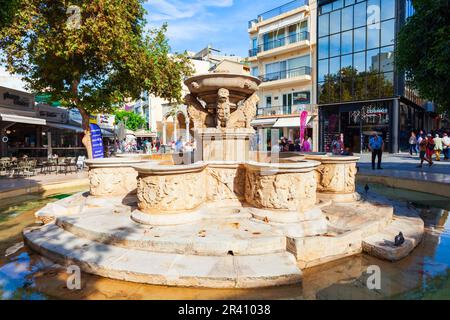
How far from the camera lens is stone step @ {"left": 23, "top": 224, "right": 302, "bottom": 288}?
309cm

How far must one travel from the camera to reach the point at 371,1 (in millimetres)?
21578

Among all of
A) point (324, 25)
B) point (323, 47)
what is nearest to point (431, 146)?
point (323, 47)

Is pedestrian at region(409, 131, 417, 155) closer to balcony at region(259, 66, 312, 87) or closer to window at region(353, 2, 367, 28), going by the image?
window at region(353, 2, 367, 28)

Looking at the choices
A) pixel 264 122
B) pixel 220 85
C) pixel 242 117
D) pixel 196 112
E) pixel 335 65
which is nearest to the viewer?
pixel 220 85

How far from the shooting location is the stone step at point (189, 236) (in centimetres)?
360

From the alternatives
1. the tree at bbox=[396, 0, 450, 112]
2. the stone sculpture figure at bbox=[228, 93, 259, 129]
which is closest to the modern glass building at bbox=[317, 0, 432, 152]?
the tree at bbox=[396, 0, 450, 112]

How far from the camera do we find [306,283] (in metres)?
3.24

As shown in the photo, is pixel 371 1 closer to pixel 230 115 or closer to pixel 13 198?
pixel 230 115

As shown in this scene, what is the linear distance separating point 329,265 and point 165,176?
2.62 m

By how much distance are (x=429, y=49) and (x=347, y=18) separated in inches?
717

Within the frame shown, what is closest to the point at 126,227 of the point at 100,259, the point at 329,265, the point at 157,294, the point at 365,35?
the point at 100,259

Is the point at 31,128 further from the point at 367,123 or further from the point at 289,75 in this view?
the point at 367,123

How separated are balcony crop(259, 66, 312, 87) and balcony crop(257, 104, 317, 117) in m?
2.53

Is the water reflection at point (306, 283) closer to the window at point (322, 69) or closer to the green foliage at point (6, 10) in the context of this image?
the green foliage at point (6, 10)
